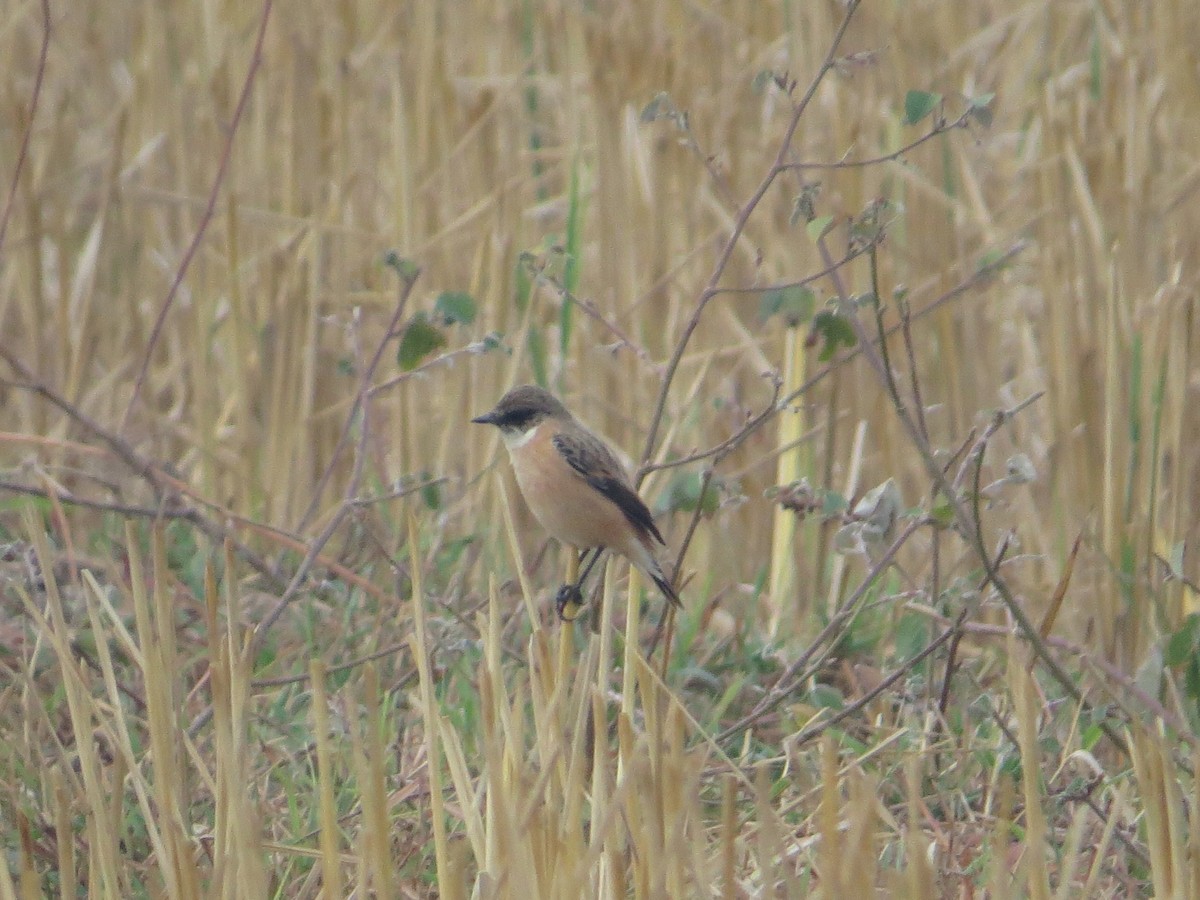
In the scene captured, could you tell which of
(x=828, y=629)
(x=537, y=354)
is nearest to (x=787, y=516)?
(x=537, y=354)

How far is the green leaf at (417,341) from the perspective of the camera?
140 inches

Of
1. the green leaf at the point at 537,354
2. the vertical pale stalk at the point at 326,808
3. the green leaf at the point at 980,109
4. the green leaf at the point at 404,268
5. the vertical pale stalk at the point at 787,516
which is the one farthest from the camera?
the green leaf at the point at 537,354

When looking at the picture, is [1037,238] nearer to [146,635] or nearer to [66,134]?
[66,134]

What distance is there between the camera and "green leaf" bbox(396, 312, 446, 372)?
3.56 metres

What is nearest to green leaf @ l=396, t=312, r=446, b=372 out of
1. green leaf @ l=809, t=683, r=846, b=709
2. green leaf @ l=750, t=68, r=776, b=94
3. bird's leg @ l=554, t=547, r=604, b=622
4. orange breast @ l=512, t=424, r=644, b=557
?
orange breast @ l=512, t=424, r=644, b=557

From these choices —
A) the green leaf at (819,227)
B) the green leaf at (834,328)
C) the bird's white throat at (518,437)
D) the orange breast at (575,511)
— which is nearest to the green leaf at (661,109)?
the green leaf at (819,227)

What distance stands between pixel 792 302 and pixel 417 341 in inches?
34.1

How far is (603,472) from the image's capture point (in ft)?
13.0

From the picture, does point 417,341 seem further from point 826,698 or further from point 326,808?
point 326,808

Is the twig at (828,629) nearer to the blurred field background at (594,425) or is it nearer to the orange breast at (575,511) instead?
the blurred field background at (594,425)

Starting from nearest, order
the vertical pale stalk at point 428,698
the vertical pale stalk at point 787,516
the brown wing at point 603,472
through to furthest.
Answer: the vertical pale stalk at point 428,698, the brown wing at point 603,472, the vertical pale stalk at point 787,516

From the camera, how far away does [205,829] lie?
121 inches

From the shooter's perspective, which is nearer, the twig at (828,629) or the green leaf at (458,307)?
the twig at (828,629)

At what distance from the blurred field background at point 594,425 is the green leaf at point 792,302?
4 centimetres
